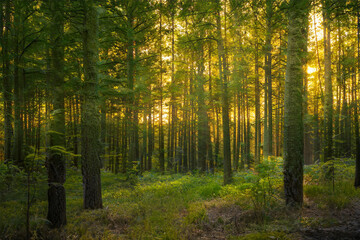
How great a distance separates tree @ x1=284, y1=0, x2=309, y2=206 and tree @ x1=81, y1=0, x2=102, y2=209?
5.93m

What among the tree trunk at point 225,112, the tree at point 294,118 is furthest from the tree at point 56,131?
the tree trunk at point 225,112

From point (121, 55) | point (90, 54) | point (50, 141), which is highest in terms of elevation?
point (121, 55)

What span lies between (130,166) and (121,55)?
7.47 metres

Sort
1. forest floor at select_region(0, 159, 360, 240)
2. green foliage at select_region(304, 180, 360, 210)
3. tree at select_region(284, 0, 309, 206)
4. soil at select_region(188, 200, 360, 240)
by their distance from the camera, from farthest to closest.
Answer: green foliage at select_region(304, 180, 360, 210), tree at select_region(284, 0, 309, 206), forest floor at select_region(0, 159, 360, 240), soil at select_region(188, 200, 360, 240)

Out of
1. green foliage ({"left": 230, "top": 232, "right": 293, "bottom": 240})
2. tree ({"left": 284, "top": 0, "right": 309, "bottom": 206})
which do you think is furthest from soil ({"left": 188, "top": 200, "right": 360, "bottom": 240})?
tree ({"left": 284, "top": 0, "right": 309, "bottom": 206})

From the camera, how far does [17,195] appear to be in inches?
150

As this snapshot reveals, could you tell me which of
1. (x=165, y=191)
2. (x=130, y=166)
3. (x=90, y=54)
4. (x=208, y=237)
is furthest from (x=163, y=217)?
(x=130, y=166)

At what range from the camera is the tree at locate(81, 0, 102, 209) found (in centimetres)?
575

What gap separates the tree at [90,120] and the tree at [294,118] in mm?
5929

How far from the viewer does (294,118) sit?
5.40m

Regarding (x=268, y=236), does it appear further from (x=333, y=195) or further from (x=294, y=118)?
(x=333, y=195)

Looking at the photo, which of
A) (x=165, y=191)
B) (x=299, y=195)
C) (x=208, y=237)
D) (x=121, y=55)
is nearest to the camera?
(x=208, y=237)

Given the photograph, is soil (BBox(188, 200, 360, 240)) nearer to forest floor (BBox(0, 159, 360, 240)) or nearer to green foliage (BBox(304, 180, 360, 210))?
forest floor (BBox(0, 159, 360, 240))

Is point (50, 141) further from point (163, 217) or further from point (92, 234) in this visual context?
point (163, 217)
